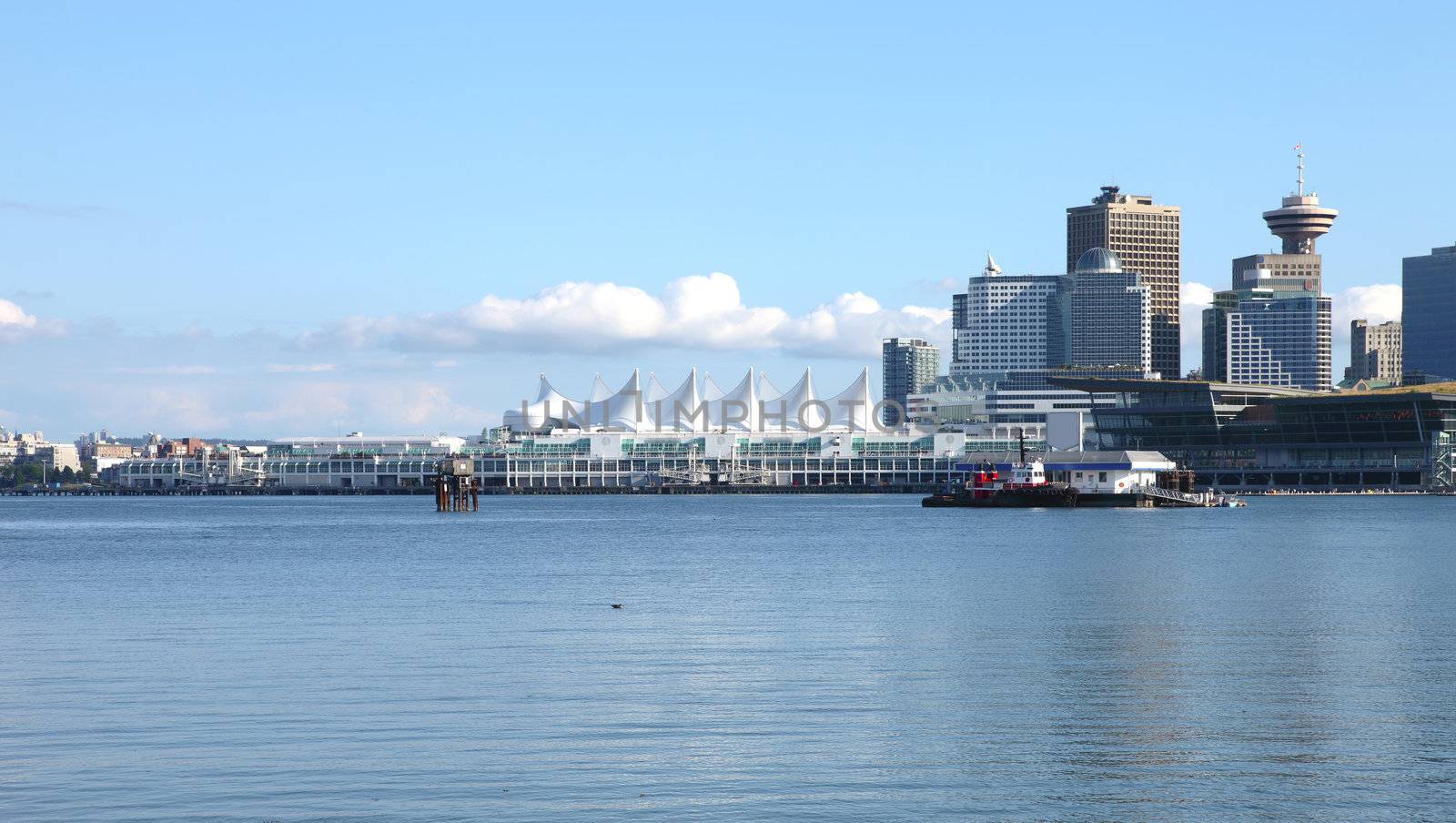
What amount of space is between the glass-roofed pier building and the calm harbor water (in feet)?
316

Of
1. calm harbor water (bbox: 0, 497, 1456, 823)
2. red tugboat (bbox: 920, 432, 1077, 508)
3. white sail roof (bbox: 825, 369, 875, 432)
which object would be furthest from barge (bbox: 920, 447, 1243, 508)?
white sail roof (bbox: 825, 369, 875, 432)

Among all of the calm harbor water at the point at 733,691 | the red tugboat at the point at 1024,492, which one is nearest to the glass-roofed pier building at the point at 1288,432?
the red tugboat at the point at 1024,492

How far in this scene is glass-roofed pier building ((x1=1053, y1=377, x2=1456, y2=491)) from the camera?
139 metres

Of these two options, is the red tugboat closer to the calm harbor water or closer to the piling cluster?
the piling cluster

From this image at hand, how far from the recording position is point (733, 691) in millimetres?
21750

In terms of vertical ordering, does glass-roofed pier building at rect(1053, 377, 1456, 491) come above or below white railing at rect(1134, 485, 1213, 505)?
above

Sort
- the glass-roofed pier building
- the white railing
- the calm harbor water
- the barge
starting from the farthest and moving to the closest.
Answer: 1. the glass-roofed pier building
2. the white railing
3. the barge
4. the calm harbor water

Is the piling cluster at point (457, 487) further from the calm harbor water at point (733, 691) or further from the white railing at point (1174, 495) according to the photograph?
the calm harbor water at point (733, 691)

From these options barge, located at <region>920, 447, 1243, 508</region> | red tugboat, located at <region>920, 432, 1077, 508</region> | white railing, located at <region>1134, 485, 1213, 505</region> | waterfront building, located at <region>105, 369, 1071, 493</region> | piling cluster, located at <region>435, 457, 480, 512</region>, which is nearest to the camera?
red tugboat, located at <region>920, 432, 1077, 508</region>

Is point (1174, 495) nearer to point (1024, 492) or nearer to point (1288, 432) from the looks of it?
point (1024, 492)

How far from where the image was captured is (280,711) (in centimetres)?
2033

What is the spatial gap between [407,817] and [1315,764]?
8.66 meters

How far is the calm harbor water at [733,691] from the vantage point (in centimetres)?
1599

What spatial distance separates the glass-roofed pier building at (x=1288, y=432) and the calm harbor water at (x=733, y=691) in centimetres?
9646
